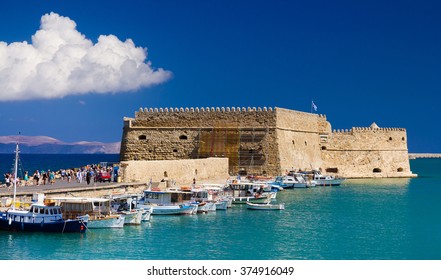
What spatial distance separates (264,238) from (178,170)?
12092mm

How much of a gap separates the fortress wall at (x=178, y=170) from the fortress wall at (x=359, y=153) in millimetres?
10788

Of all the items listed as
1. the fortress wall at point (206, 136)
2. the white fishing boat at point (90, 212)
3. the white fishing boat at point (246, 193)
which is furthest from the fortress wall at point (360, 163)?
the white fishing boat at point (90, 212)

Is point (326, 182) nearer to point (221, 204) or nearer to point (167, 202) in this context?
point (221, 204)

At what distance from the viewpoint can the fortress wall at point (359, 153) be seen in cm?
4262

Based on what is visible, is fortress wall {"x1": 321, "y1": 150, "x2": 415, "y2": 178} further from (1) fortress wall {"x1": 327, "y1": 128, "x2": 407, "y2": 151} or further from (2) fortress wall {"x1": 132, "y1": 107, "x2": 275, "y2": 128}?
(2) fortress wall {"x1": 132, "y1": 107, "x2": 275, "y2": 128}

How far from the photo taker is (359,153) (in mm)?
42656

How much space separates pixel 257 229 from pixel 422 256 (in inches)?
212

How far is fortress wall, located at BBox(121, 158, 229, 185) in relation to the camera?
27.3 metres

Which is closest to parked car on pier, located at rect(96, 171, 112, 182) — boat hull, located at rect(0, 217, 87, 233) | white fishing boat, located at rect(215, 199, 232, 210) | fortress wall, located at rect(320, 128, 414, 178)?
white fishing boat, located at rect(215, 199, 232, 210)

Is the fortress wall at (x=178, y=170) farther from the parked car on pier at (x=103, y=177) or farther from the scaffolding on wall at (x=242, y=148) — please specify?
the scaffolding on wall at (x=242, y=148)

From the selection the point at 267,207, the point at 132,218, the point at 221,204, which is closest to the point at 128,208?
the point at 132,218

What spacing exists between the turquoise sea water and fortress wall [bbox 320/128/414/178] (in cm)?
1657

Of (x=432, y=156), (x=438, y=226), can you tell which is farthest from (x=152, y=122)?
(x=432, y=156)
